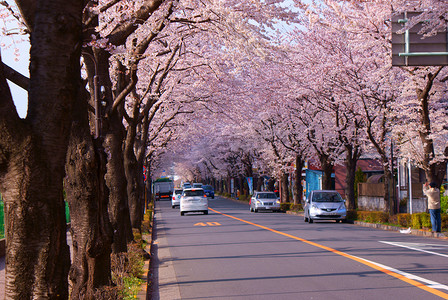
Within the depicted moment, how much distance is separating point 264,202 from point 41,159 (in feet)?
128

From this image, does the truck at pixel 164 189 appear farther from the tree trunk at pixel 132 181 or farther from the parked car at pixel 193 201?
the tree trunk at pixel 132 181

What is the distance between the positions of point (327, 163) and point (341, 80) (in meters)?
10.5

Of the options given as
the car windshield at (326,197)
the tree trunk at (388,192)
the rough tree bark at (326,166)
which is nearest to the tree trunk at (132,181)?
the car windshield at (326,197)

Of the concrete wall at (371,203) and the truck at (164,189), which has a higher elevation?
the truck at (164,189)

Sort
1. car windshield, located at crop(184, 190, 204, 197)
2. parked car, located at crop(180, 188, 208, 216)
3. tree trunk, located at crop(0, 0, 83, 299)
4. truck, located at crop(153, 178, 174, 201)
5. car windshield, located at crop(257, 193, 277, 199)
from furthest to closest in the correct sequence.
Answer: truck, located at crop(153, 178, 174, 201)
car windshield, located at crop(257, 193, 277, 199)
car windshield, located at crop(184, 190, 204, 197)
parked car, located at crop(180, 188, 208, 216)
tree trunk, located at crop(0, 0, 83, 299)

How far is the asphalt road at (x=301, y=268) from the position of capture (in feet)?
30.5

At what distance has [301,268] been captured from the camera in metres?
12.1

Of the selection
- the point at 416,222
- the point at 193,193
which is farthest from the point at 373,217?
the point at 193,193

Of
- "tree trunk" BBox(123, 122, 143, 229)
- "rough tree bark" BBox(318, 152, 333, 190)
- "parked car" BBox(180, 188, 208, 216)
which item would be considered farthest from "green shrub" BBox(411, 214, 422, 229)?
"parked car" BBox(180, 188, 208, 216)

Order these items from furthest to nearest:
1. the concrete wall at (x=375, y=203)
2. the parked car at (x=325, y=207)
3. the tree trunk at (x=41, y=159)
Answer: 1. the concrete wall at (x=375, y=203)
2. the parked car at (x=325, y=207)
3. the tree trunk at (x=41, y=159)

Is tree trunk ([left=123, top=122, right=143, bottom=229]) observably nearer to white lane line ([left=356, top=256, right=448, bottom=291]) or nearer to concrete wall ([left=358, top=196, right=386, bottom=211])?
white lane line ([left=356, top=256, right=448, bottom=291])

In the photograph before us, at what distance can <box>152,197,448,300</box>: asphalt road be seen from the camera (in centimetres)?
930

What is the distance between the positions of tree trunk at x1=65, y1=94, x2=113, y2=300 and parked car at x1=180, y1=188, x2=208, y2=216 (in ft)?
102

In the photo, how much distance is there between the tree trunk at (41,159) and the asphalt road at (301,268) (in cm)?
456
